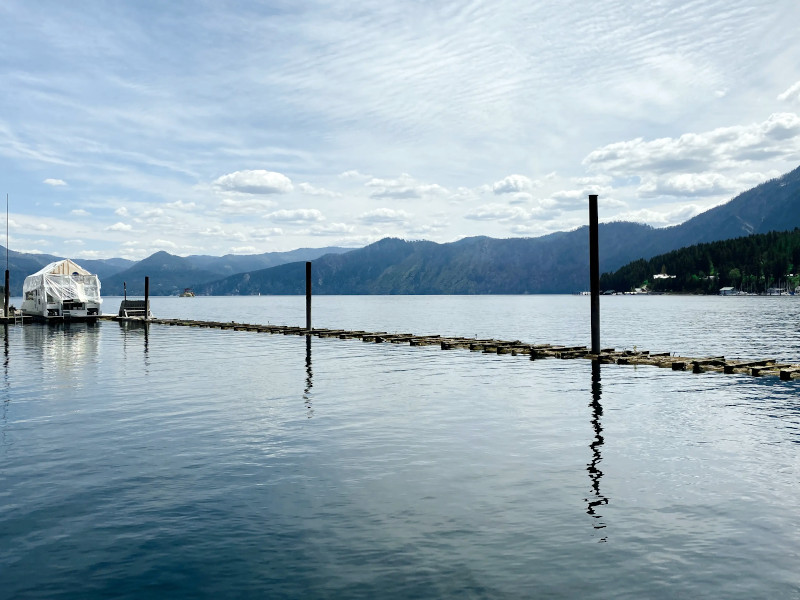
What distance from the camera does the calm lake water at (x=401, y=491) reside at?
10.3 meters

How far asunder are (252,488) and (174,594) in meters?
5.45

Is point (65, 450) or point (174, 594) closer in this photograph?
point (174, 594)

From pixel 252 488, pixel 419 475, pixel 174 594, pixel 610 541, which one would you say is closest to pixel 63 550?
pixel 174 594

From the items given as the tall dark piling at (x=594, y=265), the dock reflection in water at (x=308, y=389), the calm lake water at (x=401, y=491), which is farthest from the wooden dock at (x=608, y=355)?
the dock reflection in water at (x=308, y=389)

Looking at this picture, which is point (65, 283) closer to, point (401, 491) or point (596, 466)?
point (401, 491)

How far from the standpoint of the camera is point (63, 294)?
109m

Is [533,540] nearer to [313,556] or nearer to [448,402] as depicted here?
[313,556]

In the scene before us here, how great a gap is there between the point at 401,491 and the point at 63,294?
11150cm

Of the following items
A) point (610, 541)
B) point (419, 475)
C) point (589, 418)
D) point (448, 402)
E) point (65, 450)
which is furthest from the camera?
point (448, 402)

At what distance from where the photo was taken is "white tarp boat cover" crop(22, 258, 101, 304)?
10794 cm

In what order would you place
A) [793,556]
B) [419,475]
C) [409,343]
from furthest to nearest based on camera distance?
[409,343] < [419,475] < [793,556]

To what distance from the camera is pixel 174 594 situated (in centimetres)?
967

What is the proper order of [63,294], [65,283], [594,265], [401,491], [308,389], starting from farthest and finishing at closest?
[65,283] → [63,294] → [594,265] → [308,389] → [401,491]

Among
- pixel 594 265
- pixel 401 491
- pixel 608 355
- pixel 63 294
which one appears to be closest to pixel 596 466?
pixel 401 491
